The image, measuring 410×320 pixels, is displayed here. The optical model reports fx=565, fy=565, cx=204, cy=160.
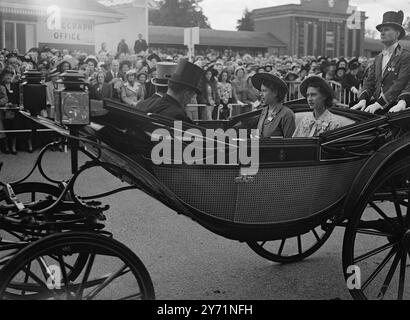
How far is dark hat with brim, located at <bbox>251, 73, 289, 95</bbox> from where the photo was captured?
168 inches

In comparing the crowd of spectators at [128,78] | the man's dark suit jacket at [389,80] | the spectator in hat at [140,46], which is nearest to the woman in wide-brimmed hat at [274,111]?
the man's dark suit jacket at [389,80]

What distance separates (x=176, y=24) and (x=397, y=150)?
937 inches

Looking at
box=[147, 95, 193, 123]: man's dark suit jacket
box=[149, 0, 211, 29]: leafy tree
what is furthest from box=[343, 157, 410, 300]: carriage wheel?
box=[149, 0, 211, 29]: leafy tree

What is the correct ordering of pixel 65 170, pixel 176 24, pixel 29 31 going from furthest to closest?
1. pixel 176 24
2. pixel 29 31
3. pixel 65 170

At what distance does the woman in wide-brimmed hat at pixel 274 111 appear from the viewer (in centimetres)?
422

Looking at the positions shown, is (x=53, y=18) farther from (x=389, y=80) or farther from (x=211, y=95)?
(x=389, y=80)

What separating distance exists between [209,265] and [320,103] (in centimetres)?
141

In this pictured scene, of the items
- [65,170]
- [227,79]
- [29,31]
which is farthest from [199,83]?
[29,31]

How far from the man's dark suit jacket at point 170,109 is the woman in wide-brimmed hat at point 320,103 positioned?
1.03 m

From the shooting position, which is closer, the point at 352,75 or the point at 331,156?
the point at 331,156
